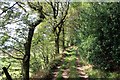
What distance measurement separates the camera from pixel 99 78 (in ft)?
53.1

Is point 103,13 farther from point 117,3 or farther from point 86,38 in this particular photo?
point 86,38

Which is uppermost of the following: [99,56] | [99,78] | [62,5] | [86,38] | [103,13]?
[62,5]

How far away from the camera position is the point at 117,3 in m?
17.7

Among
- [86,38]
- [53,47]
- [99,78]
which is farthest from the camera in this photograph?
[53,47]

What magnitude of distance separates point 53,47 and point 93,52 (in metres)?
18.6

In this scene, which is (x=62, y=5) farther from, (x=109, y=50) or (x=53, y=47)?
(x=109, y=50)

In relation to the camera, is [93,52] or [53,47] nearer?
[93,52]

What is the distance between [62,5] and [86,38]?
65.8 feet

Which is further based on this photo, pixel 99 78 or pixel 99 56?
pixel 99 56

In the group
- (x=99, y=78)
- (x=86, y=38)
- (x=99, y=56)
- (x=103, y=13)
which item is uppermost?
(x=103, y=13)

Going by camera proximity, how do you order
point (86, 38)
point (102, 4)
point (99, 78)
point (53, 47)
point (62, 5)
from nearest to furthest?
1. point (99, 78)
2. point (102, 4)
3. point (86, 38)
4. point (53, 47)
5. point (62, 5)

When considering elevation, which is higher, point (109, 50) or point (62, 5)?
point (62, 5)

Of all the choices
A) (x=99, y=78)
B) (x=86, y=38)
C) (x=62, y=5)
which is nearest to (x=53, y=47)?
(x=62, y=5)

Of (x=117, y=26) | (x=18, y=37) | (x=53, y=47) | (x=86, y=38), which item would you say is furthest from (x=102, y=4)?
(x=53, y=47)
